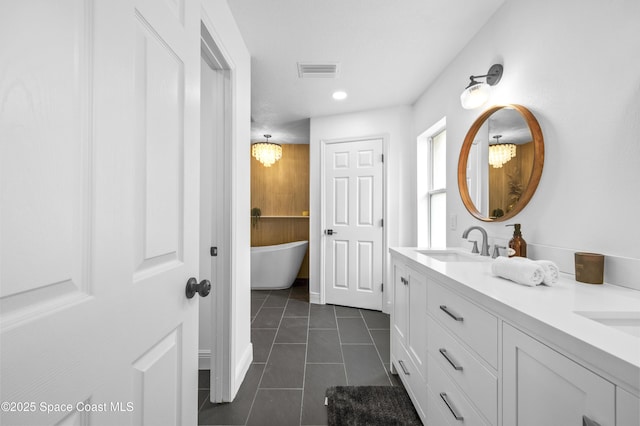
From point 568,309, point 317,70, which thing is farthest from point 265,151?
point 568,309

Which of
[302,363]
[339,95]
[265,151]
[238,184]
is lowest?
[302,363]

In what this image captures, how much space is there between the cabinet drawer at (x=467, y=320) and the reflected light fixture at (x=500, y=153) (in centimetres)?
90

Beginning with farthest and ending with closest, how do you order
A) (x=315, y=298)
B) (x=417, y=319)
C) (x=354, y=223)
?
1. (x=315, y=298)
2. (x=354, y=223)
3. (x=417, y=319)

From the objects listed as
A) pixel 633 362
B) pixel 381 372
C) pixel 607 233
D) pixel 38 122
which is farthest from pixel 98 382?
pixel 381 372

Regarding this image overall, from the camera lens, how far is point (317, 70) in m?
2.41

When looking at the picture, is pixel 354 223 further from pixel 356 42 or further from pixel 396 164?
pixel 356 42

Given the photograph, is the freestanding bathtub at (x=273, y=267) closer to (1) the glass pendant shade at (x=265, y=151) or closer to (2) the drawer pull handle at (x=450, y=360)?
(1) the glass pendant shade at (x=265, y=151)

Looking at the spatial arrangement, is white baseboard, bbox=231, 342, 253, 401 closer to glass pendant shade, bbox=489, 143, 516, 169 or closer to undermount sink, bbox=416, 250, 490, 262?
undermount sink, bbox=416, 250, 490, 262

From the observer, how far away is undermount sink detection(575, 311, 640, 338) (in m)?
0.75

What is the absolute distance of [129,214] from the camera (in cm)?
60

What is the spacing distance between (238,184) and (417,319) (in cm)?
137

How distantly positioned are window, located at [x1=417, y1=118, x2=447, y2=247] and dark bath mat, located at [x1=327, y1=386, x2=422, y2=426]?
5.19ft

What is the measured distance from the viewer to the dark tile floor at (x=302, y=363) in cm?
156

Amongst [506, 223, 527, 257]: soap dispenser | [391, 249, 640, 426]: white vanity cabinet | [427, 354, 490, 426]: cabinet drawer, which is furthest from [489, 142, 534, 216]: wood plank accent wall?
[427, 354, 490, 426]: cabinet drawer
